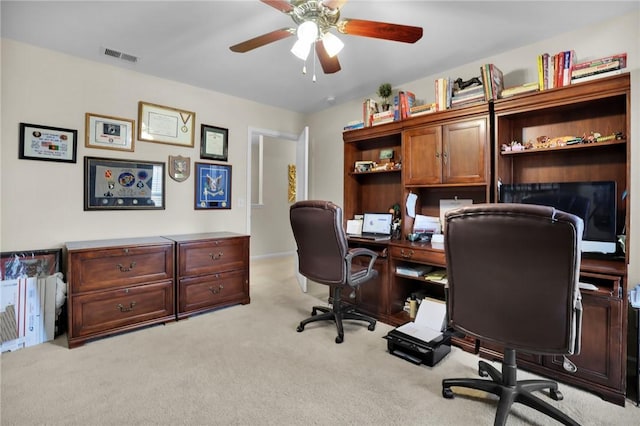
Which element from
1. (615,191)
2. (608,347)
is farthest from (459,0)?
(608,347)

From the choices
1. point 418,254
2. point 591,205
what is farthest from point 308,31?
point 591,205

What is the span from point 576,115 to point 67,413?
12.3 feet

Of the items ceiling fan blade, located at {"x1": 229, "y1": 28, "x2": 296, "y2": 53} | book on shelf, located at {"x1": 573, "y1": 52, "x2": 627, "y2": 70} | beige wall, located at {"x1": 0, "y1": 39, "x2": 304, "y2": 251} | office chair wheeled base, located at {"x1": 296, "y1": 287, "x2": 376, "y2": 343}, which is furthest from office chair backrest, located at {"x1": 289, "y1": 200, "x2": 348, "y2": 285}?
book on shelf, located at {"x1": 573, "y1": 52, "x2": 627, "y2": 70}

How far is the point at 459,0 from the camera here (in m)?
1.99

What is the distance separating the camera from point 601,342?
1.76 m

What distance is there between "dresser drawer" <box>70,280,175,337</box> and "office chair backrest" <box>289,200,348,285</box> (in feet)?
4.36

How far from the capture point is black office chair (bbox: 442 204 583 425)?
131 cm

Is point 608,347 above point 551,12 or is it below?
below

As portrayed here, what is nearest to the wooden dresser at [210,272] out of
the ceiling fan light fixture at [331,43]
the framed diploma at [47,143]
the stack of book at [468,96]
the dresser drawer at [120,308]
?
the dresser drawer at [120,308]

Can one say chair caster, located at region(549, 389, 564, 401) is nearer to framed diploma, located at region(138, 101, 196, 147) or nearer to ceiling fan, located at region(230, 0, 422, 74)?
ceiling fan, located at region(230, 0, 422, 74)

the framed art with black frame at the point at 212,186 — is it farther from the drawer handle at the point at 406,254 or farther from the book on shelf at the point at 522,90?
the book on shelf at the point at 522,90

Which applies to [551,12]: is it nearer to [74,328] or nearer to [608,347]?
[608,347]

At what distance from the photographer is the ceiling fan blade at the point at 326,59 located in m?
2.03

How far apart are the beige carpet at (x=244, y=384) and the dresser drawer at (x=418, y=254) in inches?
26.7
